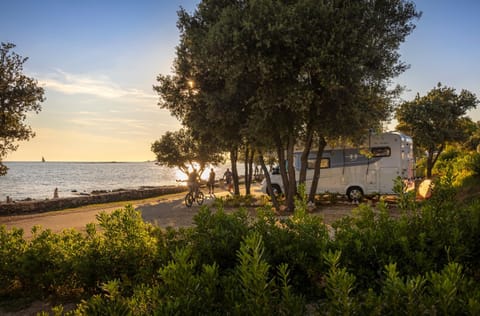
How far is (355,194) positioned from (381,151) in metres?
2.72

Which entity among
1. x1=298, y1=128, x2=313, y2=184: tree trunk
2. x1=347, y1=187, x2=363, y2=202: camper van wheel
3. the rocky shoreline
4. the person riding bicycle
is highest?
x1=298, y1=128, x2=313, y2=184: tree trunk

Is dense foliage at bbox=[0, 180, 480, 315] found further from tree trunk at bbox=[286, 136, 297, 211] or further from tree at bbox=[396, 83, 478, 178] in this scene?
tree at bbox=[396, 83, 478, 178]

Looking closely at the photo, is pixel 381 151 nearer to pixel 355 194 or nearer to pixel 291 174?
pixel 355 194

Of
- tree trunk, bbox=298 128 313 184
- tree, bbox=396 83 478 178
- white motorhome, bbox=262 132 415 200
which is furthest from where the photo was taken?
tree, bbox=396 83 478 178

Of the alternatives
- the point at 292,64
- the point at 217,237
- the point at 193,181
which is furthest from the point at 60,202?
the point at 217,237

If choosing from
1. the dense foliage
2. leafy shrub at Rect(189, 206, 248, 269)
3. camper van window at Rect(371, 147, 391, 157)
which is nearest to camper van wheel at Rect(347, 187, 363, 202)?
camper van window at Rect(371, 147, 391, 157)

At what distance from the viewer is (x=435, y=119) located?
33.9m

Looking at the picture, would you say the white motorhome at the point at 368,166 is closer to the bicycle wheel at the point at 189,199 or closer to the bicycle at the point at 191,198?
the bicycle at the point at 191,198

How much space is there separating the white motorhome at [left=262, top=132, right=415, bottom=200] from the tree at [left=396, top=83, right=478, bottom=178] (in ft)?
50.3


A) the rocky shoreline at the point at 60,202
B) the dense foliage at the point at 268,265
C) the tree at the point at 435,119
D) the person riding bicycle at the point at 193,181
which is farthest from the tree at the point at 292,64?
the tree at the point at 435,119

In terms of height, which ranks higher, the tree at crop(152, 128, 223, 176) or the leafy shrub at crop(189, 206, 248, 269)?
the tree at crop(152, 128, 223, 176)

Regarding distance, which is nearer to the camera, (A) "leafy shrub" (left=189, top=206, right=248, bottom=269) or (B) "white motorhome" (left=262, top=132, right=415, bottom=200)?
(A) "leafy shrub" (left=189, top=206, right=248, bottom=269)

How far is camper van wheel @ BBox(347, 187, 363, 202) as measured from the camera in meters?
19.4

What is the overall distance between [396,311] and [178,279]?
152cm
